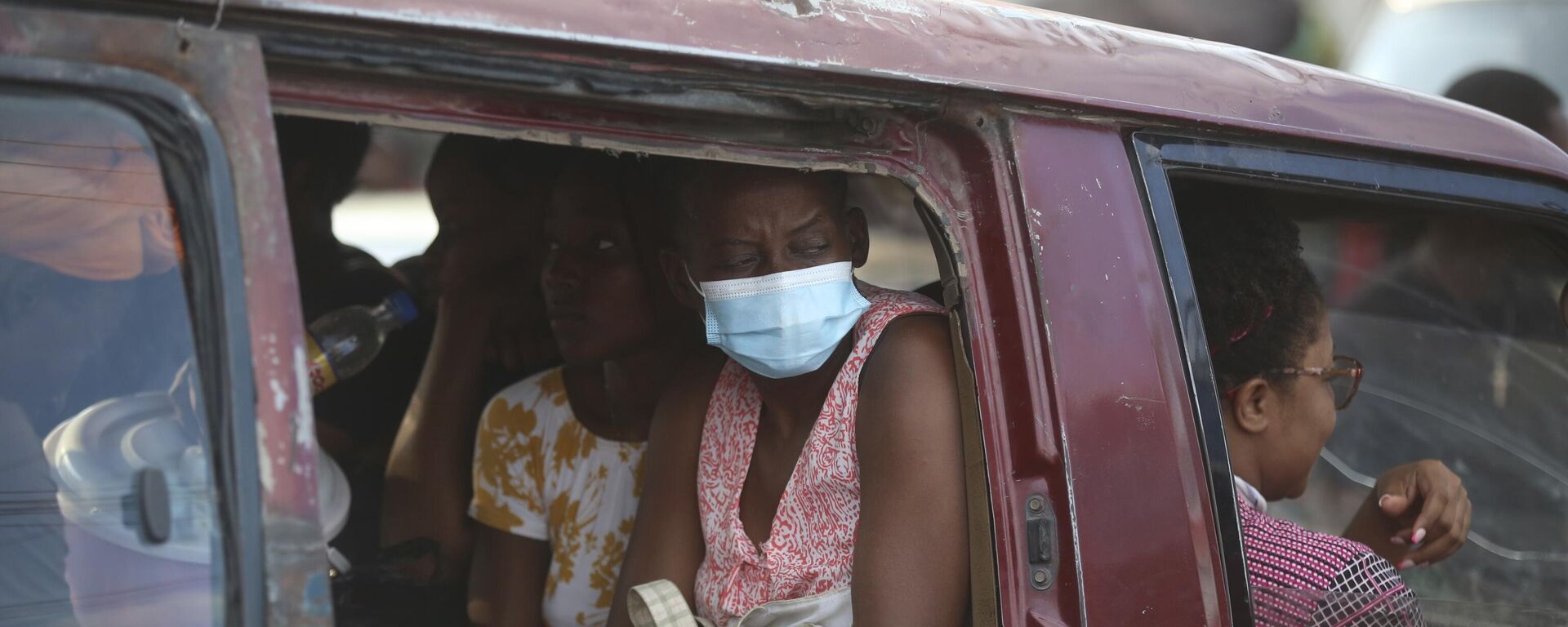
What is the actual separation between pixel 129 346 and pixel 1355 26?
7.85 meters

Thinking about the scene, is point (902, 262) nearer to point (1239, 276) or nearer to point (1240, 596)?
point (1239, 276)

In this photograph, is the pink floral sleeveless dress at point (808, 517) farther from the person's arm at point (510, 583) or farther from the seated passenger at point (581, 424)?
the person's arm at point (510, 583)

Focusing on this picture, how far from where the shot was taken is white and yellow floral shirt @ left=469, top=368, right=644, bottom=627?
8.76ft

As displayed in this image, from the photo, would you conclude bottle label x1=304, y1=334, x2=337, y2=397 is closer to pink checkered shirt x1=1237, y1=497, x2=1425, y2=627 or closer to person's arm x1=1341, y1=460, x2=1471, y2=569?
pink checkered shirt x1=1237, y1=497, x2=1425, y2=627

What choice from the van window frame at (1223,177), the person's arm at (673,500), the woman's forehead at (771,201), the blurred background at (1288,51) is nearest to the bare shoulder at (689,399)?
the person's arm at (673,500)

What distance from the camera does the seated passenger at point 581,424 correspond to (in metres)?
2.64

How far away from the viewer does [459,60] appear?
4.34 ft

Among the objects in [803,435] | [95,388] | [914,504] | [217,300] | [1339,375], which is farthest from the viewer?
[1339,375]

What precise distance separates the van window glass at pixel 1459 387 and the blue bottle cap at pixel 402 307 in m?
1.98

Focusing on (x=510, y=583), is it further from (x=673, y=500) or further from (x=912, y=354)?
(x=912, y=354)

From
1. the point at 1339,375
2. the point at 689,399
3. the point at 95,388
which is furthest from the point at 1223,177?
the point at 95,388

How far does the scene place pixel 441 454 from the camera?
296 cm

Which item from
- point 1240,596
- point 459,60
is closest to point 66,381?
point 459,60

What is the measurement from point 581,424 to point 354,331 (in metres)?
0.53
